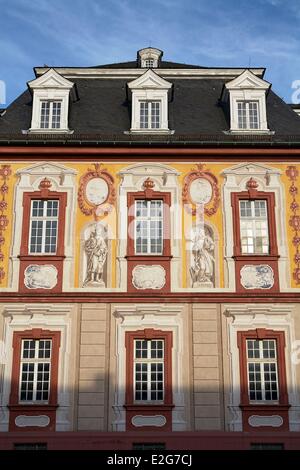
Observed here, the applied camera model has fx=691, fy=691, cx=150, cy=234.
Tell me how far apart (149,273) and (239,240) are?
3113mm

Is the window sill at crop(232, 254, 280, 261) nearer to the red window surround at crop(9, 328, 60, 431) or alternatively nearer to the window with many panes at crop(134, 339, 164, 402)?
the window with many panes at crop(134, 339, 164, 402)

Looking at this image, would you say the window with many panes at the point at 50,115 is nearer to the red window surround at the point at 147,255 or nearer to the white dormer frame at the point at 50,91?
the white dormer frame at the point at 50,91

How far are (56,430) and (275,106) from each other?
13936 millimetres

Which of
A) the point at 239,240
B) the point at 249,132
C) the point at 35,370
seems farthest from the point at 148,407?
the point at 249,132

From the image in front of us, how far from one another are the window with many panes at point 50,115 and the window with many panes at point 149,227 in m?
4.23

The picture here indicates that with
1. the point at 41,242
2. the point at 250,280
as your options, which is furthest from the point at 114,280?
the point at 250,280

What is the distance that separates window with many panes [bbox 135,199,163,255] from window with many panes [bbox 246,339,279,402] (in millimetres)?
4260

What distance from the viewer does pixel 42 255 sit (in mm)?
21984

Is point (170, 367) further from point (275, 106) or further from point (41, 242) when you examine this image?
point (275, 106)

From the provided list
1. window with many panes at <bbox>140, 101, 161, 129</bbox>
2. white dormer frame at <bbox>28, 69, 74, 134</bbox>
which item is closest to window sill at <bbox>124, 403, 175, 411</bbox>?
window with many panes at <bbox>140, 101, 161, 129</bbox>

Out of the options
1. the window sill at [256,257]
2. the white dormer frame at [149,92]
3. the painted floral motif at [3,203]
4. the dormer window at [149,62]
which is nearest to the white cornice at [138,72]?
the dormer window at [149,62]

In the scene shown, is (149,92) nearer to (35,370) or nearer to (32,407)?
(35,370)

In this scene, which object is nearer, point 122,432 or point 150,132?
point 122,432

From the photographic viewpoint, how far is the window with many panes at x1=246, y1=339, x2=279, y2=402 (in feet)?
68.2
